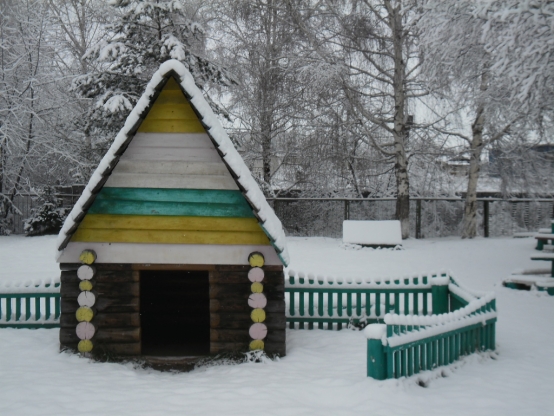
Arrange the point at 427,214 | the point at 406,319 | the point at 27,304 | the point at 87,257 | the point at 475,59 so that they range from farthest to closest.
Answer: the point at 427,214, the point at 475,59, the point at 27,304, the point at 87,257, the point at 406,319

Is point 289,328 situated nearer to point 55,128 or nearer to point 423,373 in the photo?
point 423,373

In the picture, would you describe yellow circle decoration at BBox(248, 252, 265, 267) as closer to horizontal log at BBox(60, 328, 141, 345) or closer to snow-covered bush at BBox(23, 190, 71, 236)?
horizontal log at BBox(60, 328, 141, 345)

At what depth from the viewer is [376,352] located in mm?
5223

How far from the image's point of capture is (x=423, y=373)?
5508 mm

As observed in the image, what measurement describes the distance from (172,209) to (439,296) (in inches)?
166

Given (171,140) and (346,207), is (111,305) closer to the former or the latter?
(171,140)

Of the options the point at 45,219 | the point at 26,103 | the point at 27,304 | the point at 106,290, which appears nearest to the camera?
the point at 106,290

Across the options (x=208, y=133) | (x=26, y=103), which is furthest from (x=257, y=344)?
(x=26, y=103)

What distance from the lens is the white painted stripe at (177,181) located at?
6258 mm

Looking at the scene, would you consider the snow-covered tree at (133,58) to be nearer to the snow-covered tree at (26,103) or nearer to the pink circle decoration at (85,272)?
the snow-covered tree at (26,103)

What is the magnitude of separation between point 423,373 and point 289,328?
8.77ft

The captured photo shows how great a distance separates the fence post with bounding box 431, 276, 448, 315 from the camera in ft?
25.3

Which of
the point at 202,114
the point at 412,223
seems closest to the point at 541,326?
the point at 202,114

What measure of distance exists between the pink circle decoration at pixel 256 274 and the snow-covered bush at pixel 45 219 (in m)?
14.8
